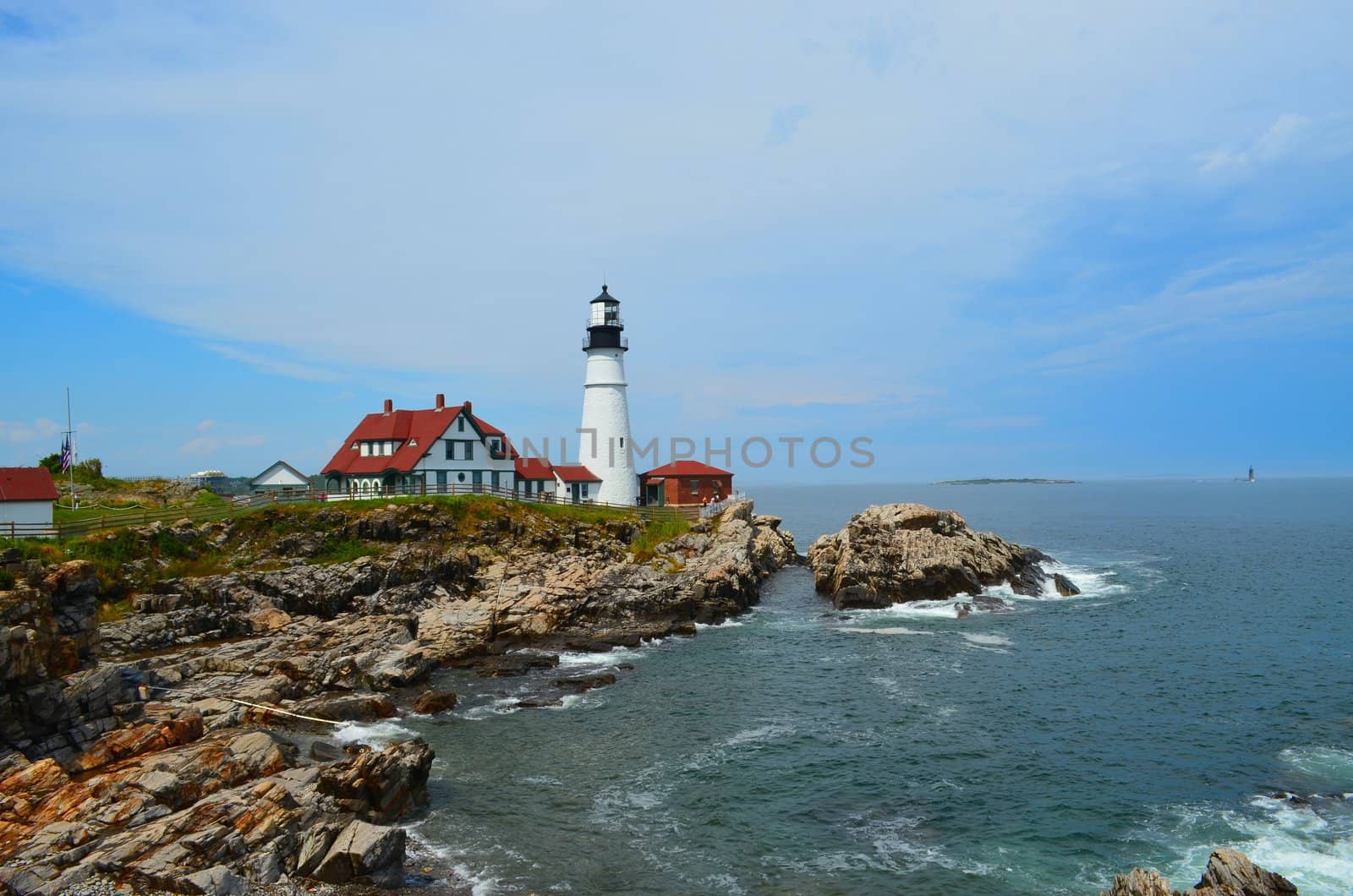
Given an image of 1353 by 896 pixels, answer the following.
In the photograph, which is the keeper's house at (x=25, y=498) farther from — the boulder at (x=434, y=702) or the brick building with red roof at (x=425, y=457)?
the boulder at (x=434, y=702)

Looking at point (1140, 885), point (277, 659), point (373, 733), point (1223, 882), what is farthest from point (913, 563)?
point (1140, 885)

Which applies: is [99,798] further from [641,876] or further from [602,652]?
[602,652]

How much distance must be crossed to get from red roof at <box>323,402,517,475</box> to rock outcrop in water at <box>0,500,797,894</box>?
797 cm

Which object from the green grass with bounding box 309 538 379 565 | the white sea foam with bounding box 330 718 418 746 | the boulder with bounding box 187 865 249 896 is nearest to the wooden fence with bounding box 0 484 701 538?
the green grass with bounding box 309 538 379 565

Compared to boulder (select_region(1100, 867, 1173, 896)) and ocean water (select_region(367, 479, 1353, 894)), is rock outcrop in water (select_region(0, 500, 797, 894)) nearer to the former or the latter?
ocean water (select_region(367, 479, 1353, 894))

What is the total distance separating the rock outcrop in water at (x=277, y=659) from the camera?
17000mm

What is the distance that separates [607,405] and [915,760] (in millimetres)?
41804

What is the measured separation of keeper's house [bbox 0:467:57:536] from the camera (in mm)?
37688

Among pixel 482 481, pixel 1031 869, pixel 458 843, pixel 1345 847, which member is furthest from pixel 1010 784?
pixel 482 481

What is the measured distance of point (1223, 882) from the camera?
48.2ft

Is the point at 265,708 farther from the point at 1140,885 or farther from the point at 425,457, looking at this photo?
the point at 425,457

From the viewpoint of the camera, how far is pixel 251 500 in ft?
161

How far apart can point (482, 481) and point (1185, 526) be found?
91.1 meters

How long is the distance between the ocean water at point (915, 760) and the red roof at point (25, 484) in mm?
23048
